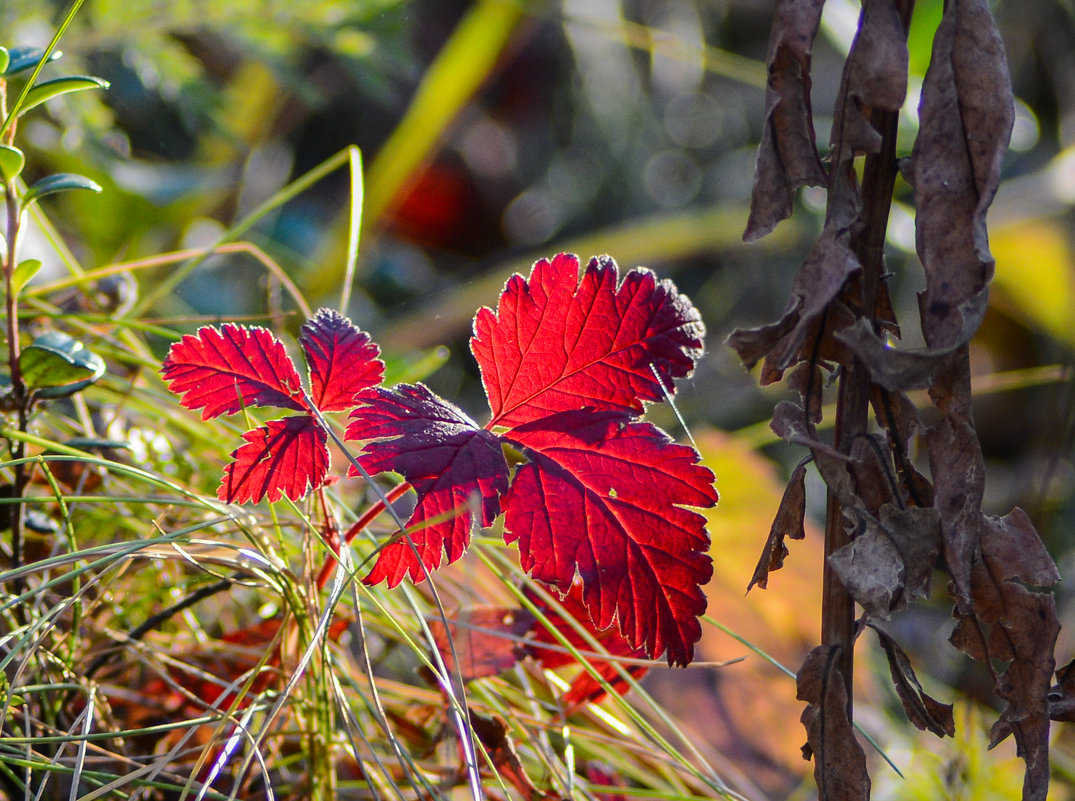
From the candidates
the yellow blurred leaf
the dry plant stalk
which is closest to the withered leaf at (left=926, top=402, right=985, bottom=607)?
the dry plant stalk

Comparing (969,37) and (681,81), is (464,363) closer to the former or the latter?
(681,81)

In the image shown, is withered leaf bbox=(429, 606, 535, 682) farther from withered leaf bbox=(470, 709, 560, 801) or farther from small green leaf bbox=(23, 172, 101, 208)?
small green leaf bbox=(23, 172, 101, 208)

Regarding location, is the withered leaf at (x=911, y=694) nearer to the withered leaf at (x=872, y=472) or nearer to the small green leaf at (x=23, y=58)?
the withered leaf at (x=872, y=472)

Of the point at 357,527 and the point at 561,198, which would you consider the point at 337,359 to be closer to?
the point at 357,527

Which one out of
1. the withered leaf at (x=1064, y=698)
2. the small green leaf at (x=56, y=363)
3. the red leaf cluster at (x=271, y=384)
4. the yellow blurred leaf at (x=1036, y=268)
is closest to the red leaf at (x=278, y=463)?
the red leaf cluster at (x=271, y=384)

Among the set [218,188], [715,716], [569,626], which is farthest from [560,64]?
[569,626]

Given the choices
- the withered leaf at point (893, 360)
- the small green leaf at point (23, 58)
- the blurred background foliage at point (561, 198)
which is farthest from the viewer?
the blurred background foliage at point (561, 198)
